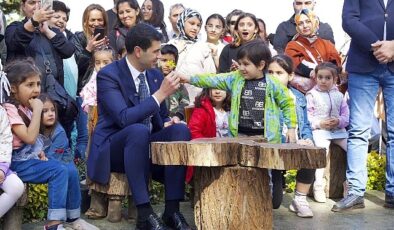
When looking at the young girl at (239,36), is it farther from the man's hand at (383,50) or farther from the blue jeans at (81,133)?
the man's hand at (383,50)

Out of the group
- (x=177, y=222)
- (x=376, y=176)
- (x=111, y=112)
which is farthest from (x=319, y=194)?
(x=111, y=112)

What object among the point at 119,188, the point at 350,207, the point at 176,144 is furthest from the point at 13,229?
the point at 350,207

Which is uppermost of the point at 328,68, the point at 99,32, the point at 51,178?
the point at 99,32

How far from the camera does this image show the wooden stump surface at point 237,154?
4.30 m

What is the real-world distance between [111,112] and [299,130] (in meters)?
2.03

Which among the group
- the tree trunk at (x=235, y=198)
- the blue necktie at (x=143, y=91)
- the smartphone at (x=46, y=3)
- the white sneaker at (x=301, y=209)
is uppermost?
the smartphone at (x=46, y=3)

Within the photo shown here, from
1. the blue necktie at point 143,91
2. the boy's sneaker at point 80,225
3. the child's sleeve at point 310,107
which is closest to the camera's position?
the boy's sneaker at point 80,225

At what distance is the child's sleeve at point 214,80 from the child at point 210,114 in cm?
56

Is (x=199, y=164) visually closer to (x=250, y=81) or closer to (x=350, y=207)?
(x=250, y=81)

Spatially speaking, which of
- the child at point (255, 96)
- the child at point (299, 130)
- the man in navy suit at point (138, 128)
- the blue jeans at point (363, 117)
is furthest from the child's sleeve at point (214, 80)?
the blue jeans at point (363, 117)

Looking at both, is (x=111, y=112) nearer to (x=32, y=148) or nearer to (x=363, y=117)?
(x=32, y=148)

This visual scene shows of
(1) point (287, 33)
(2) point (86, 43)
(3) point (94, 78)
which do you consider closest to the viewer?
(3) point (94, 78)

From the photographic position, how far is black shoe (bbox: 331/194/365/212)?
5.84 meters

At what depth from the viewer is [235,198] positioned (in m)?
4.56
